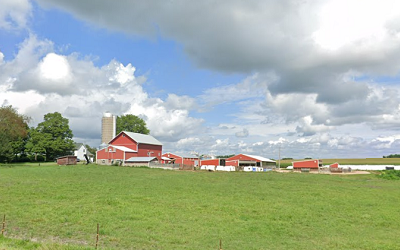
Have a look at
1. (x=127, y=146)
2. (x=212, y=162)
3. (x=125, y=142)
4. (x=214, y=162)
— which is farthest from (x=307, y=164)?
(x=125, y=142)

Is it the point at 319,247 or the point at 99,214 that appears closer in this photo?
the point at 319,247

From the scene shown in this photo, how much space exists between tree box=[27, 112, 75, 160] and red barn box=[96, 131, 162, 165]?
19.3m

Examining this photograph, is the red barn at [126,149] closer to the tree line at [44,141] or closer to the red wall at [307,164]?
the tree line at [44,141]

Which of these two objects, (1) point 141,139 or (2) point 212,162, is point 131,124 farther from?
(2) point 212,162

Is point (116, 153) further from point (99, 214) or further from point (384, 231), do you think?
point (384, 231)

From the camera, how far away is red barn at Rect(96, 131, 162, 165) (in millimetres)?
75938

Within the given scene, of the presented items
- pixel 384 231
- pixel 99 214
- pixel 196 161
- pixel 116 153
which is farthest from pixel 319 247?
pixel 196 161

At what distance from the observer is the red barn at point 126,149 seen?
75.9 m

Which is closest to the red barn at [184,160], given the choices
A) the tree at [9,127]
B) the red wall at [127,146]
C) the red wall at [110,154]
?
the red wall at [127,146]

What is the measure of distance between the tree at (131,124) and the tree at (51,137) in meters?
21.7

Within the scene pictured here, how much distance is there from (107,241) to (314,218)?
13.2 m

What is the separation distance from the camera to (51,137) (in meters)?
90.3

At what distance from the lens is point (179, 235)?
1528 centimetres

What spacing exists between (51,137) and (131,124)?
101 ft
